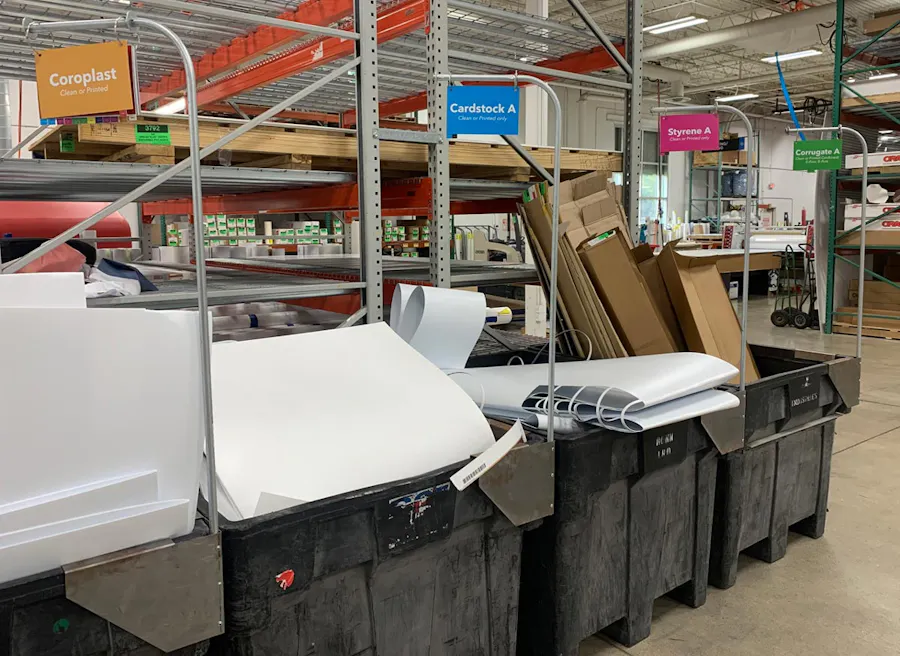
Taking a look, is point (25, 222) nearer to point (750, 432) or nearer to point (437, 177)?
point (437, 177)

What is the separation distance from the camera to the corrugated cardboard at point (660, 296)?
9.54ft

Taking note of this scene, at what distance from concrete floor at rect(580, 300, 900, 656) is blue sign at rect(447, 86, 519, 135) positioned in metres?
1.62

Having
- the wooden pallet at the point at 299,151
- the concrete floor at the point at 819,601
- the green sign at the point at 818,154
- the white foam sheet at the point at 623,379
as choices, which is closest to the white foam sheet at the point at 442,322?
the white foam sheet at the point at 623,379

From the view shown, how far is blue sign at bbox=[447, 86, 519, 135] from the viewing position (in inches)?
82.7

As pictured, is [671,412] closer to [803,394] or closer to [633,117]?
[803,394]

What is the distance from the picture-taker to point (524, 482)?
5.98 ft

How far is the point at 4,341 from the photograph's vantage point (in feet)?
3.80

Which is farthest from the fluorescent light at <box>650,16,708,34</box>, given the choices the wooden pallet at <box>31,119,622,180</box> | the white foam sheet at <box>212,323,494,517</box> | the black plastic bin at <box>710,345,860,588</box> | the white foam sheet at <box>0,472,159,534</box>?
the white foam sheet at <box>0,472,159,534</box>

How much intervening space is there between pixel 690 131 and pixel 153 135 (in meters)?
1.82

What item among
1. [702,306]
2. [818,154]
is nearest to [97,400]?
[702,306]

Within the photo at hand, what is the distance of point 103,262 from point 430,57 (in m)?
1.36

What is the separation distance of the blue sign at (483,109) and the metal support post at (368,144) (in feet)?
1.54

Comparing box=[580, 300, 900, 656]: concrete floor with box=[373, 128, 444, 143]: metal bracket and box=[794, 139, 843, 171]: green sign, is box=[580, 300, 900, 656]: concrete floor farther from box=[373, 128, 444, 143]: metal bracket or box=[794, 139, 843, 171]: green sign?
box=[794, 139, 843, 171]: green sign

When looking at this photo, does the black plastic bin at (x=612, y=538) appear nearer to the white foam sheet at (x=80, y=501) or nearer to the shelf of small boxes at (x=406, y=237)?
the white foam sheet at (x=80, y=501)
